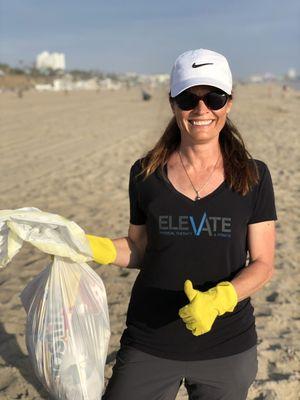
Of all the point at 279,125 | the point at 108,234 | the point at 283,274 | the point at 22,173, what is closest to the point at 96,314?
the point at 283,274

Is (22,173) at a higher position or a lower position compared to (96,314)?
lower

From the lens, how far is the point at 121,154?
955cm

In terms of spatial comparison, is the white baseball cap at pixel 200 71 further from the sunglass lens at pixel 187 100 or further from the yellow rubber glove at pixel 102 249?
the yellow rubber glove at pixel 102 249

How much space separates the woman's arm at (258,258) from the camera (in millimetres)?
1477

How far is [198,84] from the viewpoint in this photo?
1457 millimetres

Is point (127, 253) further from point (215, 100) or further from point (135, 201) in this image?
point (215, 100)

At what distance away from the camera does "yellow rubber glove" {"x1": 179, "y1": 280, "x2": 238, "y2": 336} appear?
4.39ft

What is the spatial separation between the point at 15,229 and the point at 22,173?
6.53 m

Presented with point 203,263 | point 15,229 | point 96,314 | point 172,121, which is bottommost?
point 96,314

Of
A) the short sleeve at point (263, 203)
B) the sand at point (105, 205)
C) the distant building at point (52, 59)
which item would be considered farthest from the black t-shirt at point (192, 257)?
the distant building at point (52, 59)

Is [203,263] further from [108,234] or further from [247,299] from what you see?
[108,234]

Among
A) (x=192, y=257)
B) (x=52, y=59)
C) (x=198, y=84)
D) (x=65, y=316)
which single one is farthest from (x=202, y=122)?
(x=52, y=59)

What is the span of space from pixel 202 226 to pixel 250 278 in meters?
0.22

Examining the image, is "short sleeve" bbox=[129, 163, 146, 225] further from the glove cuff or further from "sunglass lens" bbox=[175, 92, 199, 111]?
the glove cuff
